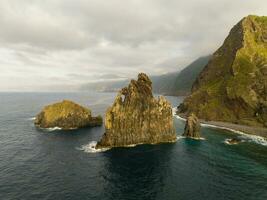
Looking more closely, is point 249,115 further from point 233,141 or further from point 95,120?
point 95,120

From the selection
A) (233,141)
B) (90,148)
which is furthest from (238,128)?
(90,148)

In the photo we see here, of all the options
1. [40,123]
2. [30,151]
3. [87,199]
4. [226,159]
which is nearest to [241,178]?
[226,159]

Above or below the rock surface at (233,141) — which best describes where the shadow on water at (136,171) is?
below

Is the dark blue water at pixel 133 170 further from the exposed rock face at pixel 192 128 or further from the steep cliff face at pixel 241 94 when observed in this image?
the steep cliff face at pixel 241 94

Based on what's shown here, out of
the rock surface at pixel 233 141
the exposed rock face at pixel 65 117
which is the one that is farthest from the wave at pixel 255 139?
the exposed rock face at pixel 65 117

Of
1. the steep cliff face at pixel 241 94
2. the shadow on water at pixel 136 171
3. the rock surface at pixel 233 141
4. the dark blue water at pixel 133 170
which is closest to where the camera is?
the dark blue water at pixel 133 170

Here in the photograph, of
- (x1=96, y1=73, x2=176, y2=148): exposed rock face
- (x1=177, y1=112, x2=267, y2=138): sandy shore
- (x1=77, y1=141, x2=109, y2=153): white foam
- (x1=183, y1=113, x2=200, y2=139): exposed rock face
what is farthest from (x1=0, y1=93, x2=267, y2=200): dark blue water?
(x1=177, y1=112, x2=267, y2=138): sandy shore
